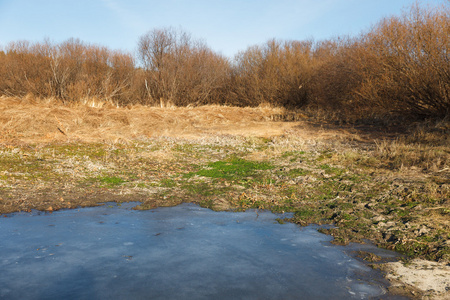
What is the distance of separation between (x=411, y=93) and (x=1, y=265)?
517 inches

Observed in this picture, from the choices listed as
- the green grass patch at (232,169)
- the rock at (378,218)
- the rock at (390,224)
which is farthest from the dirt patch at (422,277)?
the green grass patch at (232,169)

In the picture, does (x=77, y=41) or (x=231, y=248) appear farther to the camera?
(x=77, y=41)

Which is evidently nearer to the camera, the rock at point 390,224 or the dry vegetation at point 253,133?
the rock at point 390,224

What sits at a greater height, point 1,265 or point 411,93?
point 411,93

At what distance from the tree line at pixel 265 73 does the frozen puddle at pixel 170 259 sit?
32.6 feet

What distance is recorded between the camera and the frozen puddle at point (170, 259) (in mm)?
3326

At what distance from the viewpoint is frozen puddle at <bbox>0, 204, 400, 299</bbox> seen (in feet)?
10.9

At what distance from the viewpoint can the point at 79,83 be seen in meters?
18.3

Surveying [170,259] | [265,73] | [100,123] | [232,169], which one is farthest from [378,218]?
[265,73]

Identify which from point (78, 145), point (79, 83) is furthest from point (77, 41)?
point (78, 145)

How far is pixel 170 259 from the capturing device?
3971 mm

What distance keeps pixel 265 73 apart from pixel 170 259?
68.1 ft

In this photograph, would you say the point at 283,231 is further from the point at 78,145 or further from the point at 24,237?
the point at 78,145

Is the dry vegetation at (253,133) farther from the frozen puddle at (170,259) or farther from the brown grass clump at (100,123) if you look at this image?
the frozen puddle at (170,259)
